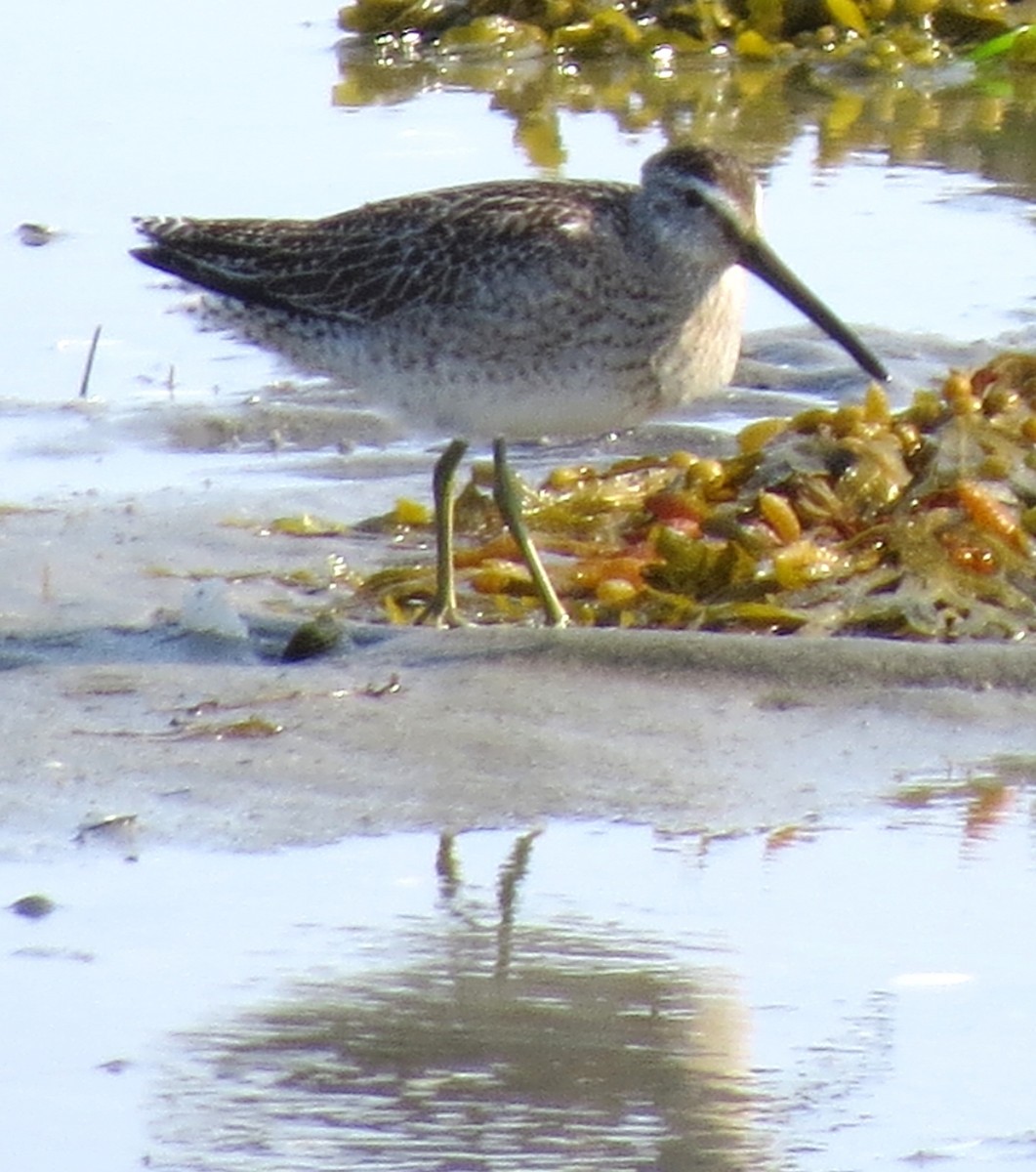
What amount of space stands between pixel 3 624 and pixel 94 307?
273 centimetres

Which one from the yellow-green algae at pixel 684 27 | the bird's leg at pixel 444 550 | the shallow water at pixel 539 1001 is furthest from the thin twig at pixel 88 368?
the yellow-green algae at pixel 684 27

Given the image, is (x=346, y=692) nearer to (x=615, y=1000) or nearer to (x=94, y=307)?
(x=615, y=1000)

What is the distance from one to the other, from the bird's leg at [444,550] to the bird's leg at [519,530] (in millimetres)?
98

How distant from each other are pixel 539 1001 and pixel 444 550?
2.10 metres

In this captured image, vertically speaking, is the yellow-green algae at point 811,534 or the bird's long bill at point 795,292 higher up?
the bird's long bill at point 795,292

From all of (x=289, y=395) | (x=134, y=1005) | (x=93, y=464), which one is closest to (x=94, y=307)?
(x=289, y=395)

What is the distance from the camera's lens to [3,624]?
18.9 ft

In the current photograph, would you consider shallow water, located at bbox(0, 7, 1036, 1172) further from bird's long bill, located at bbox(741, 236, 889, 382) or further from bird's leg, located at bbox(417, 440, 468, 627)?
bird's long bill, located at bbox(741, 236, 889, 382)

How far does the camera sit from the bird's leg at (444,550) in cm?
598

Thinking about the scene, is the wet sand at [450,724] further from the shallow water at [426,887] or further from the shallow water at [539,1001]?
the shallow water at [539,1001]

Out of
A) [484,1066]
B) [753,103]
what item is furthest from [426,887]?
[753,103]

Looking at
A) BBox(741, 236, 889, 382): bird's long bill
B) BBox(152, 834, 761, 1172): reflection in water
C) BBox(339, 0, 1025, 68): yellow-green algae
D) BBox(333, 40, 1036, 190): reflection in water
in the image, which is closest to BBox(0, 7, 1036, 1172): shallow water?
BBox(152, 834, 761, 1172): reflection in water

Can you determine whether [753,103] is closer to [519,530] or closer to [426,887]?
[519,530]

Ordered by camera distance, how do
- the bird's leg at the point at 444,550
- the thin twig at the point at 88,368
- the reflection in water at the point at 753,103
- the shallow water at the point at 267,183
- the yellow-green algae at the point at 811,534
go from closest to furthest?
1. the yellow-green algae at the point at 811,534
2. the bird's leg at the point at 444,550
3. the thin twig at the point at 88,368
4. the shallow water at the point at 267,183
5. the reflection in water at the point at 753,103
